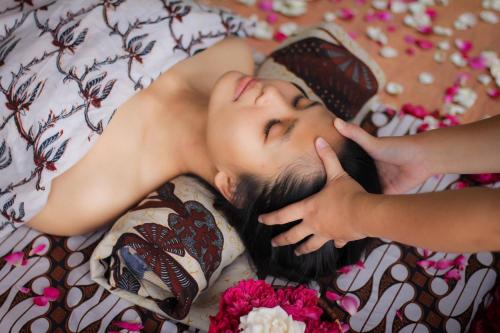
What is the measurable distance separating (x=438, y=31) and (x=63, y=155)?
62.9 inches

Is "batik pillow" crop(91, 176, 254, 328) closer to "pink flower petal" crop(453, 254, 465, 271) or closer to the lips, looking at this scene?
the lips

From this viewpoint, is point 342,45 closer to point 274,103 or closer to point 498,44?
point 274,103

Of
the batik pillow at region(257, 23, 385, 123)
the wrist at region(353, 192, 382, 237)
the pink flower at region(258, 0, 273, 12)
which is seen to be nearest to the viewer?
the wrist at region(353, 192, 382, 237)

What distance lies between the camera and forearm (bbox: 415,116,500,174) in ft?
3.51

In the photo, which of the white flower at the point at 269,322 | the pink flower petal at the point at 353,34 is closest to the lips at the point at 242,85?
the white flower at the point at 269,322

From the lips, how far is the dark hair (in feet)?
0.66

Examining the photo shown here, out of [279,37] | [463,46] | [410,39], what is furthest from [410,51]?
[279,37]

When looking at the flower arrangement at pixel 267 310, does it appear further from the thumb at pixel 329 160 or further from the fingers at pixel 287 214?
the thumb at pixel 329 160

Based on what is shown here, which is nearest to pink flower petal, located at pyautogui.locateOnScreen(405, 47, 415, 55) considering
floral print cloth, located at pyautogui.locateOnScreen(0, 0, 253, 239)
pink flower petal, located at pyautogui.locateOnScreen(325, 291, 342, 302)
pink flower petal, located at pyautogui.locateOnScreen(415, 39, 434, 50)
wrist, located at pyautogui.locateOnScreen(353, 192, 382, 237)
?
pink flower petal, located at pyautogui.locateOnScreen(415, 39, 434, 50)

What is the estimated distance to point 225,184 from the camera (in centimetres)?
129

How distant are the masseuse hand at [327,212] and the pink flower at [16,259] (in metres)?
0.66

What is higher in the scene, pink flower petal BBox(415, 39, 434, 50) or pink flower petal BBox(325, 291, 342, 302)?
pink flower petal BBox(415, 39, 434, 50)

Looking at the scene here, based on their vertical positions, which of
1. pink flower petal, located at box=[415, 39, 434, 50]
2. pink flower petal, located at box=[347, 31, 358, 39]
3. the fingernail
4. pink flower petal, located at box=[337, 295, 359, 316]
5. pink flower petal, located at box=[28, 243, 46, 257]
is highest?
the fingernail

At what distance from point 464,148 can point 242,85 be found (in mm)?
529
